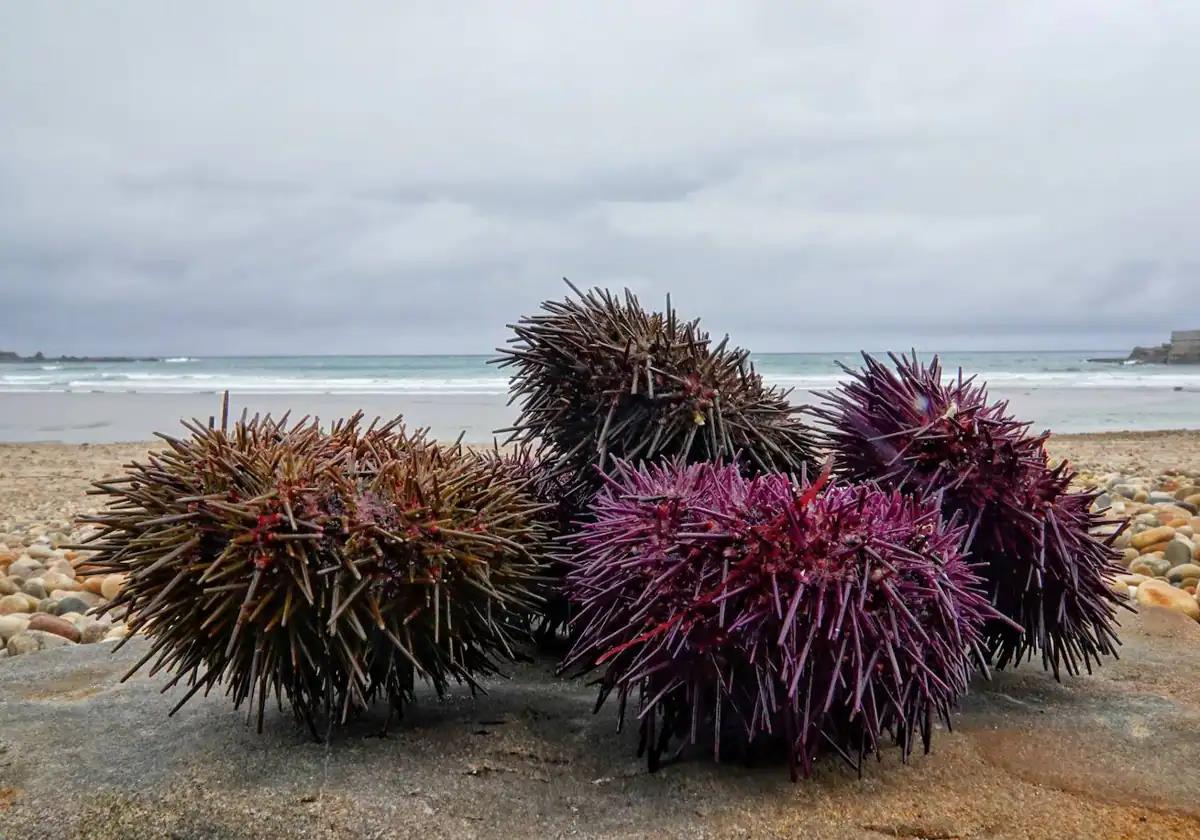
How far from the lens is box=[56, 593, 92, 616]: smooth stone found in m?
4.84

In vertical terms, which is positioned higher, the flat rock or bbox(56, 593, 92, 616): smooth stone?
the flat rock

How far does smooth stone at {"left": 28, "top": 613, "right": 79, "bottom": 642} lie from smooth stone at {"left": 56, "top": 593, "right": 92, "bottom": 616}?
2.16 ft

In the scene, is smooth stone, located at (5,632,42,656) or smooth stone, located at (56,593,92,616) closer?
smooth stone, located at (5,632,42,656)

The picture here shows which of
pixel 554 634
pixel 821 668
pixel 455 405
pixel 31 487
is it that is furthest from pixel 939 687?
pixel 455 405

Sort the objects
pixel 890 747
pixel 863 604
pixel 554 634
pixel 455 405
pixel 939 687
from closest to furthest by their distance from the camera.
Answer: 1. pixel 863 604
2. pixel 939 687
3. pixel 890 747
4. pixel 554 634
5. pixel 455 405

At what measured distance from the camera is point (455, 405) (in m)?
19.9

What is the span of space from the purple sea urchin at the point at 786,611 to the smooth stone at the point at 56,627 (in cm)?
317

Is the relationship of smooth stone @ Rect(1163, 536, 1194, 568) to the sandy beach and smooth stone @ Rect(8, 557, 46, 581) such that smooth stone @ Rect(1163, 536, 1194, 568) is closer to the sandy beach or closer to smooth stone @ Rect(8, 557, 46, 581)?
the sandy beach

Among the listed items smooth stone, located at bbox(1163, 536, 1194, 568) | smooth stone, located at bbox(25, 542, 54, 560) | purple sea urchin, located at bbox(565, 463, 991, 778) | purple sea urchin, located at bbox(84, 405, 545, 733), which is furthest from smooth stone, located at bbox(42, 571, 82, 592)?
smooth stone, located at bbox(1163, 536, 1194, 568)

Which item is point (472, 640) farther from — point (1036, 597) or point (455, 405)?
point (455, 405)

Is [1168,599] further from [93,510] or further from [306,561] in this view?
[93,510]

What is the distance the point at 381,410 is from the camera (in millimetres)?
18906

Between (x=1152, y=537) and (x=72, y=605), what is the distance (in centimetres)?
600

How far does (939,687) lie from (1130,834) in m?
0.43
